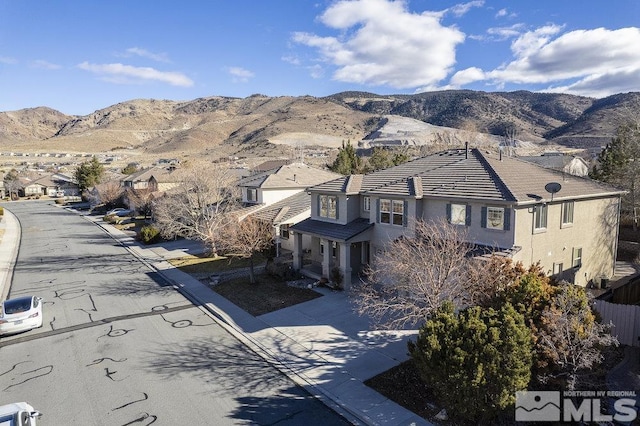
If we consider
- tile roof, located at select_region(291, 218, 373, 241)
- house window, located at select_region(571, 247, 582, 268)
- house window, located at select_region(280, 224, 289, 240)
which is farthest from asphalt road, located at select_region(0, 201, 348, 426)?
house window, located at select_region(571, 247, 582, 268)

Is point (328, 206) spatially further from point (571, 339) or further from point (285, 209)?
point (571, 339)

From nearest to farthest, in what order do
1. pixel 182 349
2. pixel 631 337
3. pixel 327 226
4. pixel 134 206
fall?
1. pixel 631 337
2. pixel 182 349
3. pixel 327 226
4. pixel 134 206

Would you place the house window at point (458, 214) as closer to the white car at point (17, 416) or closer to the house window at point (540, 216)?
the house window at point (540, 216)

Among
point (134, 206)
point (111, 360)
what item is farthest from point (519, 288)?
point (134, 206)

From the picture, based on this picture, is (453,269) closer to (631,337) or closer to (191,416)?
(631,337)

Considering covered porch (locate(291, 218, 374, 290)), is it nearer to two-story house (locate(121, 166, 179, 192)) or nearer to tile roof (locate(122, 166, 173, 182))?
two-story house (locate(121, 166, 179, 192))

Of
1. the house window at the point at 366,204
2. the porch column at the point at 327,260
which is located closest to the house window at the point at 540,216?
the house window at the point at 366,204
